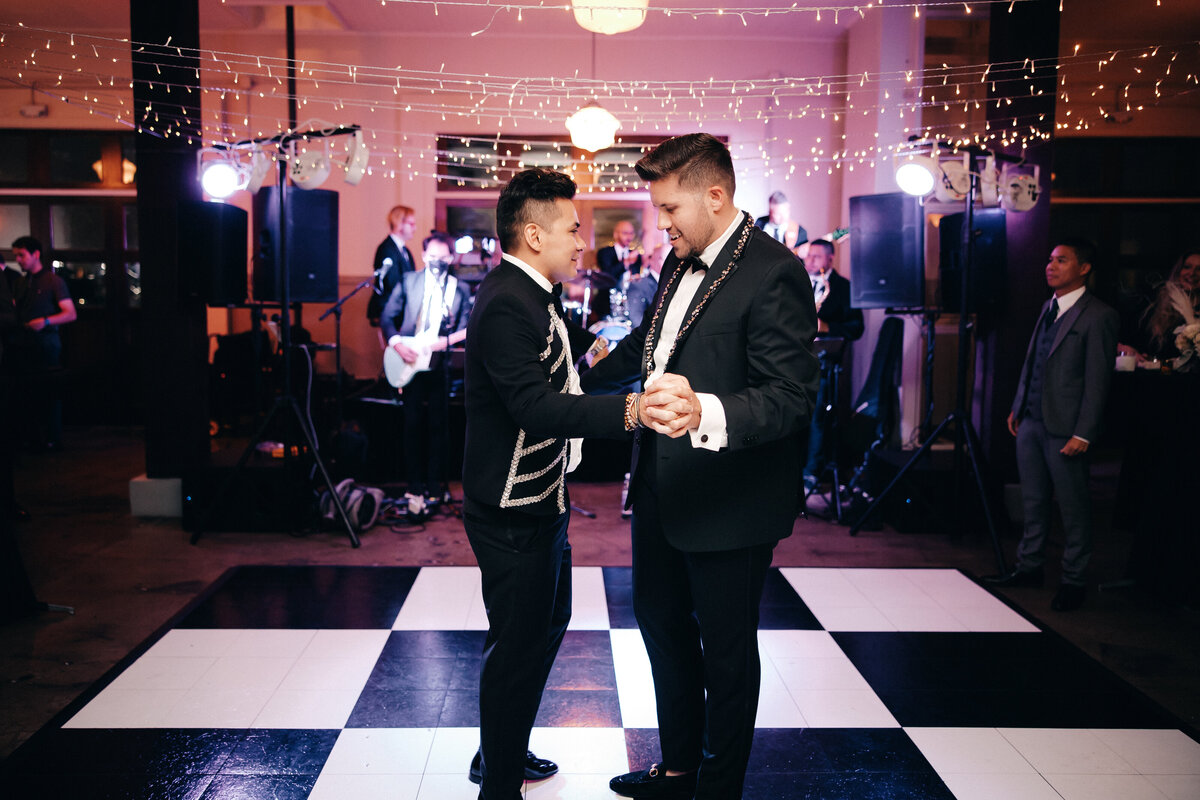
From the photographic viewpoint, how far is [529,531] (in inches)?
77.9

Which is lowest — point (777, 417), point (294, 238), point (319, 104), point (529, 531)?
point (529, 531)

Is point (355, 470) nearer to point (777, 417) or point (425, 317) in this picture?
point (425, 317)

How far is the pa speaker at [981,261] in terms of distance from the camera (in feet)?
15.7

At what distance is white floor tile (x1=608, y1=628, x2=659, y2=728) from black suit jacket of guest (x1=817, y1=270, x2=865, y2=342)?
320 cm

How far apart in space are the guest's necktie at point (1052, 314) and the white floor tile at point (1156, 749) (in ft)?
6.19

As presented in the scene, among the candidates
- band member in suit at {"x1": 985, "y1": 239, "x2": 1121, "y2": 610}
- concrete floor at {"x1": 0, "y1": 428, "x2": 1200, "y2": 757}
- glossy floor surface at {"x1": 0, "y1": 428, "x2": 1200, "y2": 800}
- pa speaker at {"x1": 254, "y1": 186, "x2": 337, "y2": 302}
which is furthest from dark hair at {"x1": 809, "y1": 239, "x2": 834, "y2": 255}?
pa speaker at {"x1": 254, "y1": 186, "x2": 337, "y2": 302}

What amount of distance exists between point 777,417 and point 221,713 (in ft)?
6.67

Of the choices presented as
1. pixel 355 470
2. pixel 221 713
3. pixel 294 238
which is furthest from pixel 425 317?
pixel 221 713

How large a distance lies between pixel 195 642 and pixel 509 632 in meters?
1.82

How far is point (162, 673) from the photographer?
114 inches

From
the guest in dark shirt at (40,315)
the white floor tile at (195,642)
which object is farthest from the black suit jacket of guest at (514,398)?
the guest in dark shirt at (40,315)

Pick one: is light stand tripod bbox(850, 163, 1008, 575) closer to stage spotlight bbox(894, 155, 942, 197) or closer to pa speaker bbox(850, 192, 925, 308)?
stage spotlight bbox(894, 155, 942, 197)

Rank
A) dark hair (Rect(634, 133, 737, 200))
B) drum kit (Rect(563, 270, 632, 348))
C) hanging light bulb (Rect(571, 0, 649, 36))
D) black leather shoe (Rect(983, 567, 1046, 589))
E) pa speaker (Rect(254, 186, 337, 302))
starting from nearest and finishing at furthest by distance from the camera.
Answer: dark hair (Rect(634, 133, 737, 200)) → hanging light bulb (Rect(571, 0, 649, 36)) → black leather shoe (Rect(983, 567, 1046, 589)) → pa speaker (Rect(254, 186, 337, 302)) → drum kit (Rect(563, 270, 632, 348))

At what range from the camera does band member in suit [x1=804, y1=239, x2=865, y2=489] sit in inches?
218
